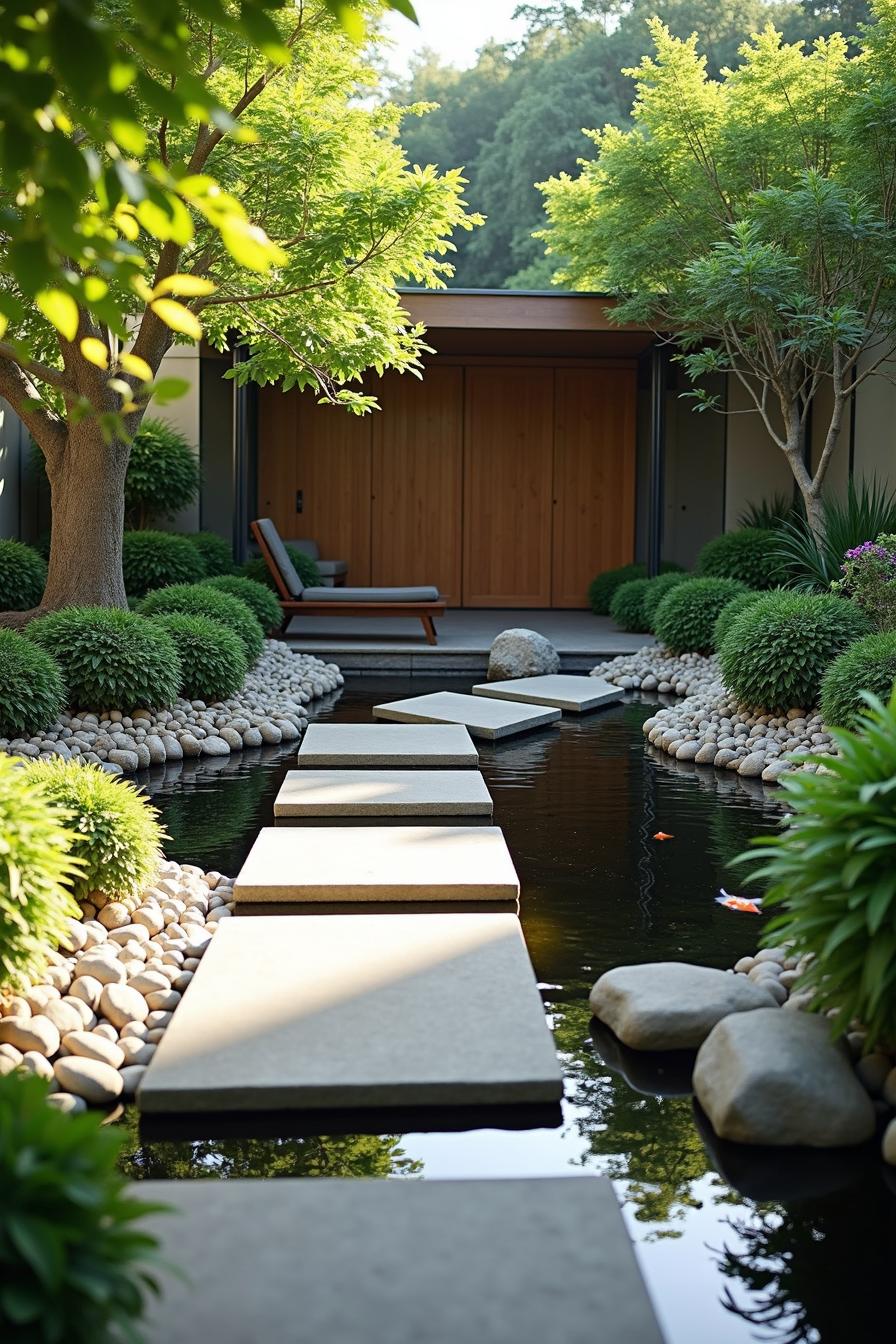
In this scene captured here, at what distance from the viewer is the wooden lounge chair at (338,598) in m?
10.2

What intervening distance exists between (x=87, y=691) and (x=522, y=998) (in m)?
4.34

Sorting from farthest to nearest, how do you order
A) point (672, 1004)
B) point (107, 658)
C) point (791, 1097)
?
point (107, 658), point (672, 1004), point (791, 1097)

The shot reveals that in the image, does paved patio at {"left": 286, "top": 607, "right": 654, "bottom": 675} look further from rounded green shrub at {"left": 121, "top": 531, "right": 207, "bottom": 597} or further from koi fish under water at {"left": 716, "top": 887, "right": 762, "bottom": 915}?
koi fish under water at {"left": 716, "top": 887, "right": 762, "bottom": 915}

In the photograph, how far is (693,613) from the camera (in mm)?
9367

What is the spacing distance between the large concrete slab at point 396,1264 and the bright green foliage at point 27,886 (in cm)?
93

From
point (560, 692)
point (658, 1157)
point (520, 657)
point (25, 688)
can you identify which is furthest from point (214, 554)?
point (658, 1157)

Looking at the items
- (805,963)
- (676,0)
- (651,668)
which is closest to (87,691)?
(651,668)

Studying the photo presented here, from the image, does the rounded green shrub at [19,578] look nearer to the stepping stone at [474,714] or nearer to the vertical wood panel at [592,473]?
the stepping stone at [474,714]

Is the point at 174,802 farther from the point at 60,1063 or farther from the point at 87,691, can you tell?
the point at 60,1063

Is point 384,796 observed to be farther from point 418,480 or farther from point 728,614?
point 418,480

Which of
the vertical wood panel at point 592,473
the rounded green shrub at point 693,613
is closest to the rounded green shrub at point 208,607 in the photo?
the rounded green shrub at point 693,613

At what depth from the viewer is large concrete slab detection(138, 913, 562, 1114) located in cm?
256

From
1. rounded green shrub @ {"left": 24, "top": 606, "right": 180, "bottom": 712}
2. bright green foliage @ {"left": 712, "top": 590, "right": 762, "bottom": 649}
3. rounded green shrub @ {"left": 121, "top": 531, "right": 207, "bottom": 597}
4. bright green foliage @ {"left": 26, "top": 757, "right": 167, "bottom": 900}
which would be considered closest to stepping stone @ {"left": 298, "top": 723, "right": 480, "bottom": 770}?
rounded green shrub @ {"left": 24, "top": 606, "right": 180, "bottom": 712}

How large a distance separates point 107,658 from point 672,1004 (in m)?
4.48
